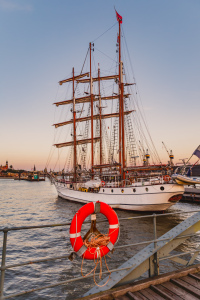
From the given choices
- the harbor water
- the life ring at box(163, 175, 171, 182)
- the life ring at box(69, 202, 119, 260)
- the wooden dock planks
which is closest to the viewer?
the wooden dock planks

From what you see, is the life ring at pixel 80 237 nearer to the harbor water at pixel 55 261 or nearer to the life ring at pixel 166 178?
the harbor water at pixel 55 261

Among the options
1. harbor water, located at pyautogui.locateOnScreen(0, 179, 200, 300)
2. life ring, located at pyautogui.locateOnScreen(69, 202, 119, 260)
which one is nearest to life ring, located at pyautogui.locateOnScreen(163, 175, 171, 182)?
harbor water, located at pyautogui.locateOnScreen(0, 179, 200, 300)

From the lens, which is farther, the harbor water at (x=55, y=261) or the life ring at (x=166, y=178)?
the life ring at (x=166, y=178)

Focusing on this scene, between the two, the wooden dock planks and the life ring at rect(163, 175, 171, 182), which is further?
the life ring at rect(163, 175, 171, 182)

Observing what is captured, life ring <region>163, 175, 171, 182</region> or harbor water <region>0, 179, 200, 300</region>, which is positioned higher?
life ring <region>163, 175, 171, 182</region>

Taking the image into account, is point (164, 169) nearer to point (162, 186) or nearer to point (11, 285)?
point (162, 186)

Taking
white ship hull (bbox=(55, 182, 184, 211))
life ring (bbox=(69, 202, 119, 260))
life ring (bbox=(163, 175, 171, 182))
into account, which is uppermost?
life ring (bbox=(163, 175, 171, 182))

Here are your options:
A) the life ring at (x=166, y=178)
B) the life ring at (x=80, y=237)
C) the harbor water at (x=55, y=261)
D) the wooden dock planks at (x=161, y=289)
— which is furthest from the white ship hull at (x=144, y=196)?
the life ring at (x=80, y=237)

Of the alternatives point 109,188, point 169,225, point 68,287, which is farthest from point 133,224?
point 68,287

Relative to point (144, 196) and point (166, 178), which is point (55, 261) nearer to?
point (144, 196)

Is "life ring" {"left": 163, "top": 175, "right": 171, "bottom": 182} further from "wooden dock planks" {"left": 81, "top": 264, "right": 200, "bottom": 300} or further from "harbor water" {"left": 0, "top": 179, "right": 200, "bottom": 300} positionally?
"wooden dock planks" {"left": 81, "top": 264, "right": 200, "bottom": 300}

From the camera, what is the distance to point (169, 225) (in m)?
17.6

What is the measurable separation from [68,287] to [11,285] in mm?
2443

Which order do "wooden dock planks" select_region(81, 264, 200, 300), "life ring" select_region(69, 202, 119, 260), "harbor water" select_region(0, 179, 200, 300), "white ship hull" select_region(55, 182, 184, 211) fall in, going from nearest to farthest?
1. "wooden dock planks" select_region(81, 264, 200, 300)
2. "life ring" select_region(69, 202, 119, 260)
3. "harbor water" select_region(0, 179, 200, 300)
4. "white ship hull" select_region(55, 182, 184, 211)
